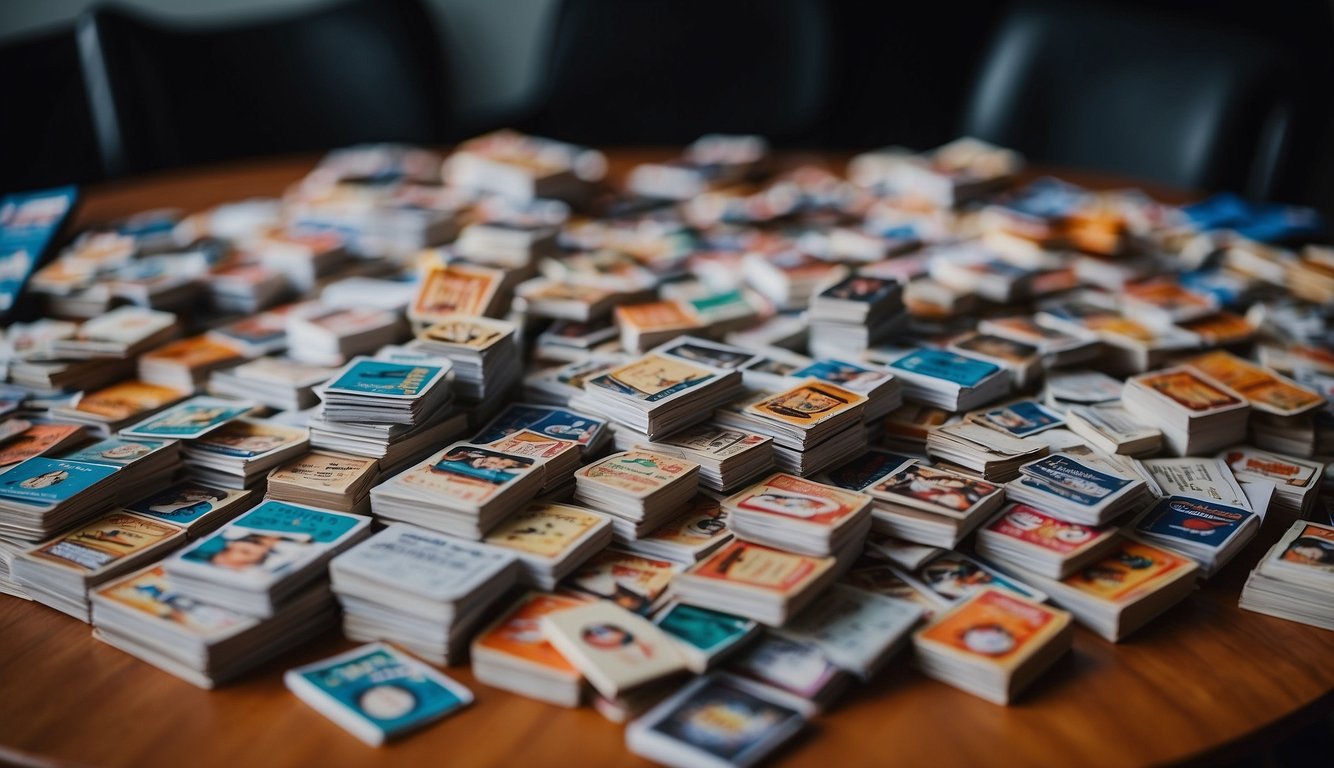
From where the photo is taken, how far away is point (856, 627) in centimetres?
113

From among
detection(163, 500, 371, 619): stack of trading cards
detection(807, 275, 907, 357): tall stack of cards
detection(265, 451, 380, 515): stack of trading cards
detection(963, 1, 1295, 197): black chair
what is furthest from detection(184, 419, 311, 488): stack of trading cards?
detection(963, 1, 1295, 197): black chair

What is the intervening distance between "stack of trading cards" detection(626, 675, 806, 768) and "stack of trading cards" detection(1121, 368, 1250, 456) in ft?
2.62

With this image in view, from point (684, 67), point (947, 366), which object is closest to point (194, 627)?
point (947, 366)

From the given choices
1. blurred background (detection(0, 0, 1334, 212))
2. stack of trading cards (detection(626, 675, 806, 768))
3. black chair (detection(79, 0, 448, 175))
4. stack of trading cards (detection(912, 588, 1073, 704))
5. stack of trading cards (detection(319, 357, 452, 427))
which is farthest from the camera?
black chair (detection(79, 0, 448, 175))

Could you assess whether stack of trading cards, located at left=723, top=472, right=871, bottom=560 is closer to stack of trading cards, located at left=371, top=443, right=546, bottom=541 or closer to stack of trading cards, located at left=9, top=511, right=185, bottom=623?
stack of trading cards, located at left=371, top=443, right=546, bottom=541

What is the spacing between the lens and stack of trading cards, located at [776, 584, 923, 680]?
1085 millimetres

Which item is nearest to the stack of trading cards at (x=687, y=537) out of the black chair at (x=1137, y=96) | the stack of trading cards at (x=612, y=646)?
the stack of trading cards at (x=612, y=646)

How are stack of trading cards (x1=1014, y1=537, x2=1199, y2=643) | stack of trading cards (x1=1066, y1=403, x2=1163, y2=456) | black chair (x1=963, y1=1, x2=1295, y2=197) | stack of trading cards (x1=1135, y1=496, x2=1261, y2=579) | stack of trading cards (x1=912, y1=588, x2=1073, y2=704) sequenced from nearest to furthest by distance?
1. stack of trading cards (x1=912, y1=588, x2=1073, y2=704)
2. stack of trading cards (x1=1014, y1=537, x2=1199, y2=643)
3. stack of trading cards (x1=1135, y1=496, x2=1261, y2=579)
4. stack of trading cards (x1=1066, y1=403, x2=1163, y2=456)
5. black chair (x1=963, y1=1, x2=1295, y2=197)

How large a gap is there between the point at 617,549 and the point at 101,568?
0.57 metres

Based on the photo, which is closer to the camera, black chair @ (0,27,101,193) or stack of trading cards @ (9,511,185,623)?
stack of trading cards @ (9,511,185,623)

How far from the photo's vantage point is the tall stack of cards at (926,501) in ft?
4.11

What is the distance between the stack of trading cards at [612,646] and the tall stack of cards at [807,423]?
35 cm

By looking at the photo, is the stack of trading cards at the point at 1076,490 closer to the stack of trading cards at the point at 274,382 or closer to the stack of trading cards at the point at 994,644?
the stack of trading cards at the point at 994,644

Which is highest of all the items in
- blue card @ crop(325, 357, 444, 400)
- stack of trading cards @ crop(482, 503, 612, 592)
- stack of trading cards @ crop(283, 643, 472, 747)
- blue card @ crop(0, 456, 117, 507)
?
blue card @ crop(325, 357, 444, 400)
